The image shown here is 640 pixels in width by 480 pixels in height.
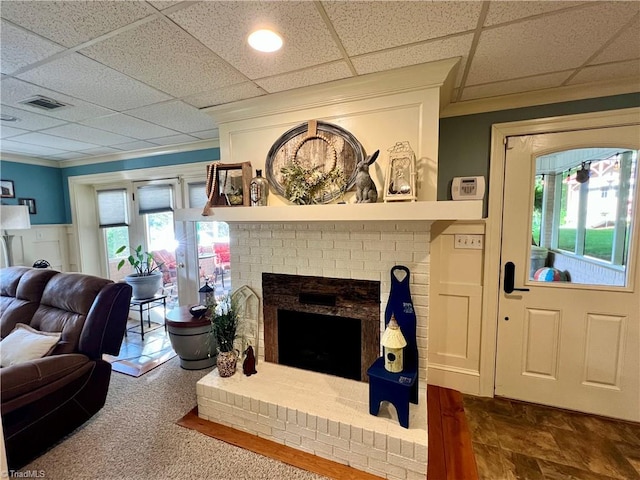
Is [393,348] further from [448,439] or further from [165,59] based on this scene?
[165,59]

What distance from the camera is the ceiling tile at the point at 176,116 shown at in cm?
221

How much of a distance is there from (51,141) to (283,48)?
3.21m

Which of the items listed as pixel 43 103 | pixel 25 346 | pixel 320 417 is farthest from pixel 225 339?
pixel 43 103

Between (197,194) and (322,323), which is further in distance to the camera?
(197,194)

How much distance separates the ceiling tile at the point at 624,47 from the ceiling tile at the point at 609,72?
75mm

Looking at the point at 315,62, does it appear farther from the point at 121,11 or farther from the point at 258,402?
the point at 258,402

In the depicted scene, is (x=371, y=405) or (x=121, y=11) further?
(x=371, y=405)

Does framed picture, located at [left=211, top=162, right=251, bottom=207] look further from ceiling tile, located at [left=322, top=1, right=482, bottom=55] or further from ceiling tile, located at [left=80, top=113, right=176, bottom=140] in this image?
ceiling tile, located at [left=322, top=1, right=482, bottom=55]

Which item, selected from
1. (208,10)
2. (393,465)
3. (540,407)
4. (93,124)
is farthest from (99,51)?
(540,407)

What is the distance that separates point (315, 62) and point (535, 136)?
67.4 inches

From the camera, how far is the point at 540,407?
2.19 m

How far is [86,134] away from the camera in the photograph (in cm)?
286

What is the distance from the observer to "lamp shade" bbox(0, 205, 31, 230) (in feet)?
10.6

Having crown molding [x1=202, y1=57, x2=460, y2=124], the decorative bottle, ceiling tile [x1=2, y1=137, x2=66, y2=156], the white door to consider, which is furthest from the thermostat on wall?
ceiling tile [x1=2, y1=137, x2=66, y2=156]
